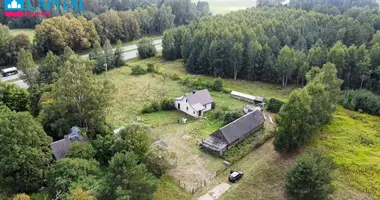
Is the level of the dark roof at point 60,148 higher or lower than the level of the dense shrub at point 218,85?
lower

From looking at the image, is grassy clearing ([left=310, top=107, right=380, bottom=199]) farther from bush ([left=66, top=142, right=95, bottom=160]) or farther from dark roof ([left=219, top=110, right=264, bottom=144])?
bush ([left=66, top=142, right=95, bottom=160])

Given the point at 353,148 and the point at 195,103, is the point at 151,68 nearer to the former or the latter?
the point at 195,103

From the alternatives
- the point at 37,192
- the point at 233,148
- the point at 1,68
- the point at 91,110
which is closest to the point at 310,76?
the point at 233,148

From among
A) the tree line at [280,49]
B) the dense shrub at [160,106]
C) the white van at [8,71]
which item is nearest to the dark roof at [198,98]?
the dense shrub at [160,106]

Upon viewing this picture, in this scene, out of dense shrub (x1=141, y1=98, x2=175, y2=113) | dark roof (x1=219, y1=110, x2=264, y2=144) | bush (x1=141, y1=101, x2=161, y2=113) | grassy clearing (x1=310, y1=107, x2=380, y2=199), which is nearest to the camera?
grassy clearing (x1=310, y1=107, x2=380, y2=199)

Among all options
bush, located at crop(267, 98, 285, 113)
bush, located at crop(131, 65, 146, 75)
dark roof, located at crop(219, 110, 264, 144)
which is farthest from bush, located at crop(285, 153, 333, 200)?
bush, located at crop(131, 65, 146, 75)

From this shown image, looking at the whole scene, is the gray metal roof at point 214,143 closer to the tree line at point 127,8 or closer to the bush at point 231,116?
the bush at point 231,116

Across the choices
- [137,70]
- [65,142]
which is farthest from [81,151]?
[137,70]

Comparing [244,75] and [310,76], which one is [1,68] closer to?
[244,75]
